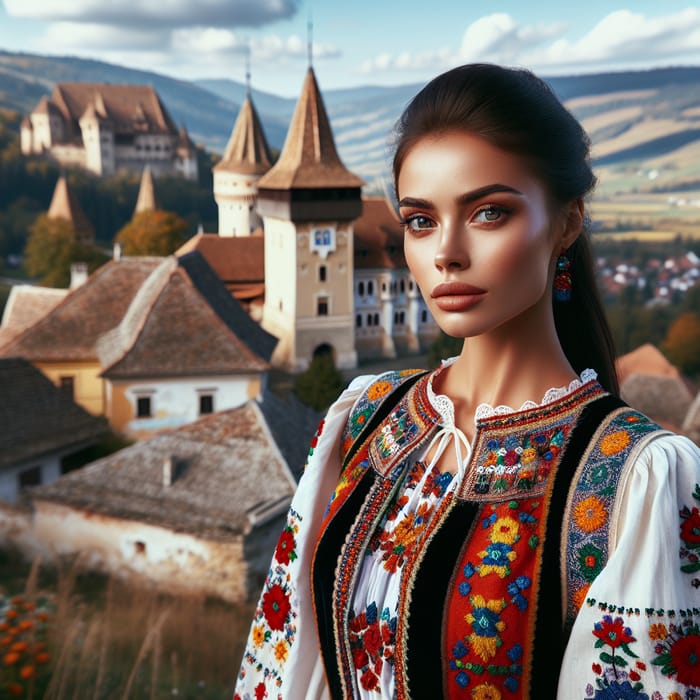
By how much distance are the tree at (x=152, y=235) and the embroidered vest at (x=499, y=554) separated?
29197 millimetres

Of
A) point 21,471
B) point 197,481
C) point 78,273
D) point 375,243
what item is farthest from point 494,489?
point 375,243

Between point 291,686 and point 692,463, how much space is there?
1.13m

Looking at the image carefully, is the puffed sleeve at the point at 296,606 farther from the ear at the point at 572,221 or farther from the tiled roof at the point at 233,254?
the tiled roof at the point at 233,254

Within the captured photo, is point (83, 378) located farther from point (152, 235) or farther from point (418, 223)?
point (418, 223)

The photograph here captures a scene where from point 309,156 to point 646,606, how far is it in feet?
111

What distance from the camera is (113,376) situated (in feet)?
70.4

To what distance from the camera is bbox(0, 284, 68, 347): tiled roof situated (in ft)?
78.2

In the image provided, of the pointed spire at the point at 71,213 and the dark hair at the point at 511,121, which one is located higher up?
the pointed spire at the point at 71,213

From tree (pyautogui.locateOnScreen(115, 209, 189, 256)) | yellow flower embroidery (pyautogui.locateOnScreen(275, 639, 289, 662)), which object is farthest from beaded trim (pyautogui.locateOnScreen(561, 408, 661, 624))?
tree (pyautogui.locateOnScreen(115, 209, 189, 256))

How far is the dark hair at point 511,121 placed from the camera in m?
1.92

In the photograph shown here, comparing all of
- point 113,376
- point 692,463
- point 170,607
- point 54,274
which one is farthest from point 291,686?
point 54,274

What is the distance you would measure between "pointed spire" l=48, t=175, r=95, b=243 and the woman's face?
33672 millimetres

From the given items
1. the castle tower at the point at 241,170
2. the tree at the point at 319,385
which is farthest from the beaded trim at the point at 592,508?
the castle tower at the point at 241,170

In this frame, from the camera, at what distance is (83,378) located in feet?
72.4
